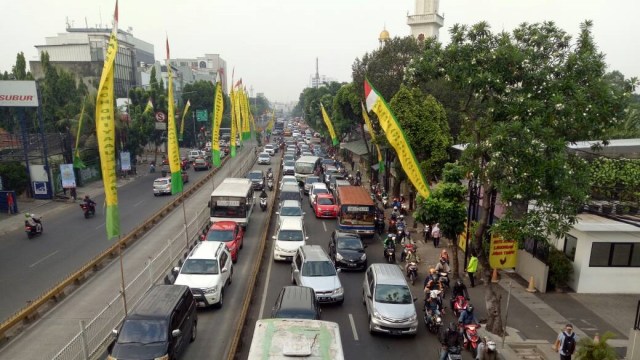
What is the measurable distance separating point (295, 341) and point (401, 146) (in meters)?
9.26

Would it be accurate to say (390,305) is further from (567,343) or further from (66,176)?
(66,176)

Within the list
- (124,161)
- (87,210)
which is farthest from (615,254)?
(124,161)

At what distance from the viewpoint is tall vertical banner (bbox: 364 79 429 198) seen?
51.3 ft

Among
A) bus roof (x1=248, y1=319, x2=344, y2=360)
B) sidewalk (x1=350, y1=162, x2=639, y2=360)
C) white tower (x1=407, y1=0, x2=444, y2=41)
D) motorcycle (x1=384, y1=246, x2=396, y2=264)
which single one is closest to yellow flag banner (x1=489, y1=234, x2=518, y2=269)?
sidewalk (x1=350, y1=162, x2=639, y2=360)

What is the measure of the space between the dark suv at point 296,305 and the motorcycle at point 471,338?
4854 mm

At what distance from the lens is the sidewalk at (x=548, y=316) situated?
44.4ft

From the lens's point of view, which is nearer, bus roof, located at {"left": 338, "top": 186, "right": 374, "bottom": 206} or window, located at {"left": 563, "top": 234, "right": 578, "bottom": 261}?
window, located at {"left": 563, "top": 234, "right": 578, "bottom": 261}

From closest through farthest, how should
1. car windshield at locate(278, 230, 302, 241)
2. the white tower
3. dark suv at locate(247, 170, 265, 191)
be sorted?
car windshield at locate(278, 230, 302, 241)
dark suv at locate(247, 170, 265, 191)
the white tower

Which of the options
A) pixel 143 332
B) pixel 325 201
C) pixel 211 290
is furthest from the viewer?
pixel 325 201

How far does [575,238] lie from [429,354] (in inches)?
368

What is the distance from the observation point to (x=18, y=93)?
106 feet

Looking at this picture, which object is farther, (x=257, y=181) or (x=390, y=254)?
(x=257, y=181)

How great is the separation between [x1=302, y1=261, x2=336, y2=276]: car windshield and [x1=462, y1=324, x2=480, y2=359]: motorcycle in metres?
5.33

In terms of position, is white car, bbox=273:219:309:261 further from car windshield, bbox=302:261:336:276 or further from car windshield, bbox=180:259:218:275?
car windshield, bbox=180:259:218:275
